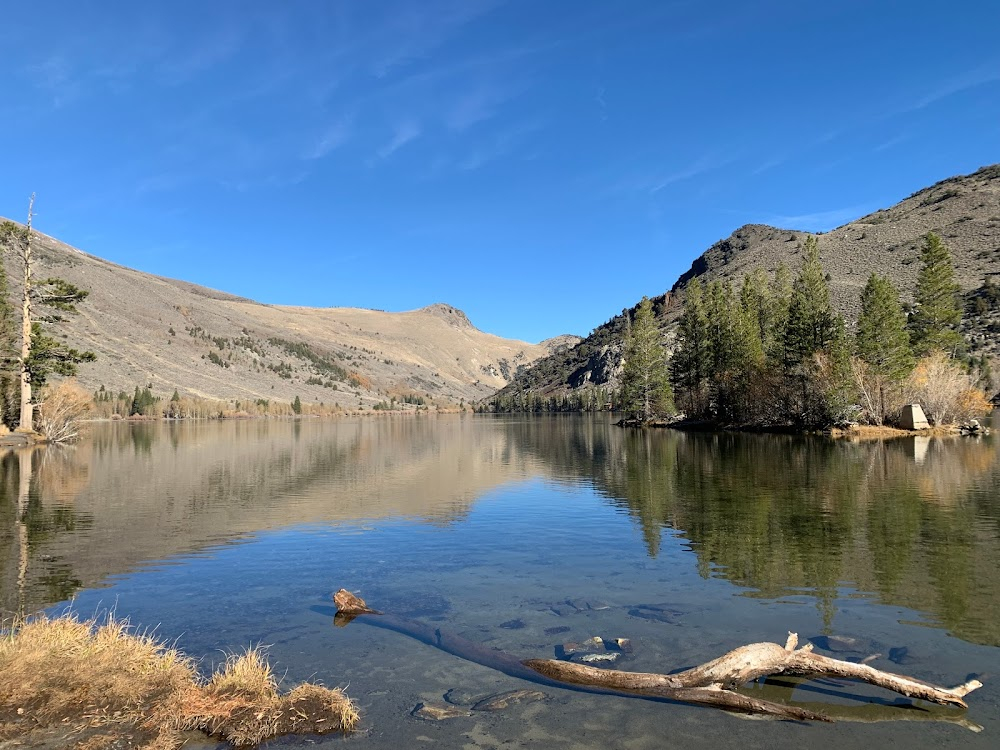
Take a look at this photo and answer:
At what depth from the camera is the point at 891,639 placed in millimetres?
11930

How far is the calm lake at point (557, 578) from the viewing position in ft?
30.4

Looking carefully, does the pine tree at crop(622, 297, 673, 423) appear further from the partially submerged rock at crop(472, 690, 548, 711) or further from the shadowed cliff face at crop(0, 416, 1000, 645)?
the partially submerged rock at crop(472, 690, 548, 711)

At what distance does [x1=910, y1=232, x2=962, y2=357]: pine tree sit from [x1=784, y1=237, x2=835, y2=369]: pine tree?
1233cm

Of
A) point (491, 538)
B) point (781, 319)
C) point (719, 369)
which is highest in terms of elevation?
point (781, 319)

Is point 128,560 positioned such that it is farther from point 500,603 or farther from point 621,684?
point 621,684

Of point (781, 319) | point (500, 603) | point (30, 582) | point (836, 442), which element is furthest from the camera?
point (781, 319)

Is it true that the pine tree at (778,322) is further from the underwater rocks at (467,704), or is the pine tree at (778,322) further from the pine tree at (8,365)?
the pine tree at (8,365)

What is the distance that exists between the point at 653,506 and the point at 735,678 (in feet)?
62.7

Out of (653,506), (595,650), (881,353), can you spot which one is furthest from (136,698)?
(881,353)

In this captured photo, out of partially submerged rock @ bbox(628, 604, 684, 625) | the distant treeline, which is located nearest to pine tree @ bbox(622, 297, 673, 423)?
the distant treeline

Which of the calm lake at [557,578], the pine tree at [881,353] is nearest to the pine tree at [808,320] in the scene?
the pine tree at [881,353]

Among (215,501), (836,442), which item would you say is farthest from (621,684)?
(836,442)

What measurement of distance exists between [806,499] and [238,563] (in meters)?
23.4

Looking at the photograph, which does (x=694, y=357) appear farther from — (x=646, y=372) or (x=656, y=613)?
(x=656, y=613)
